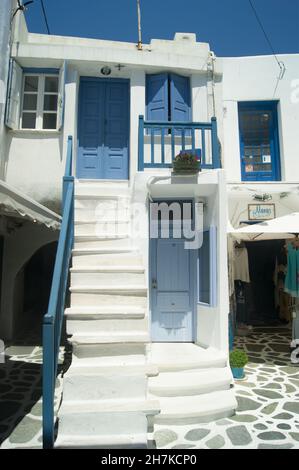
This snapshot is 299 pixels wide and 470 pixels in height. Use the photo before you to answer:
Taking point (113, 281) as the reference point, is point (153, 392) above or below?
below

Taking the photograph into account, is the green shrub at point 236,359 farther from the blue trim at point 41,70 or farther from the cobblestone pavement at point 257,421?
the blue trim at point 41,70

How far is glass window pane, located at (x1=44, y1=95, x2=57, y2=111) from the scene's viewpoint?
8156mm

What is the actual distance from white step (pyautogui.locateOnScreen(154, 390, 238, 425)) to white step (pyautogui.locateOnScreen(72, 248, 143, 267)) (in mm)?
2025

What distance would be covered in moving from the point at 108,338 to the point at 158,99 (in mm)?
6595

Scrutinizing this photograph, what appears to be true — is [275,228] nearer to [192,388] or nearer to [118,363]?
[192,388]

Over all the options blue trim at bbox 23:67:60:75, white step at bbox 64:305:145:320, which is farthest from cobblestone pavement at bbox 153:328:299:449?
blue trim at bbox 23:67:60:75

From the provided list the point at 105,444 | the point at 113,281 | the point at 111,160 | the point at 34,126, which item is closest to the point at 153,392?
the point at 105,444

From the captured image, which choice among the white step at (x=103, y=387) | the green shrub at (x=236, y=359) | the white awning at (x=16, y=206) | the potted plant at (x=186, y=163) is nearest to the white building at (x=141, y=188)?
the white step at (x=103, y=387)

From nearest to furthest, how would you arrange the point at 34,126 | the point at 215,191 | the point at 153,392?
1. the point at 153,392
2. the point at 215,191
3. the point at 34,126

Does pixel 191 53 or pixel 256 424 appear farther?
pixel 191 53

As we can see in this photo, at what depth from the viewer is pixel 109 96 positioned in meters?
8.34

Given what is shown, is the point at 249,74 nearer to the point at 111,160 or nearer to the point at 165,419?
the point at 111,160

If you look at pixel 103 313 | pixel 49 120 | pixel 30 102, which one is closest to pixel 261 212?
pixel 103 313

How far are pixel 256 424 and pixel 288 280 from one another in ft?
10.9
